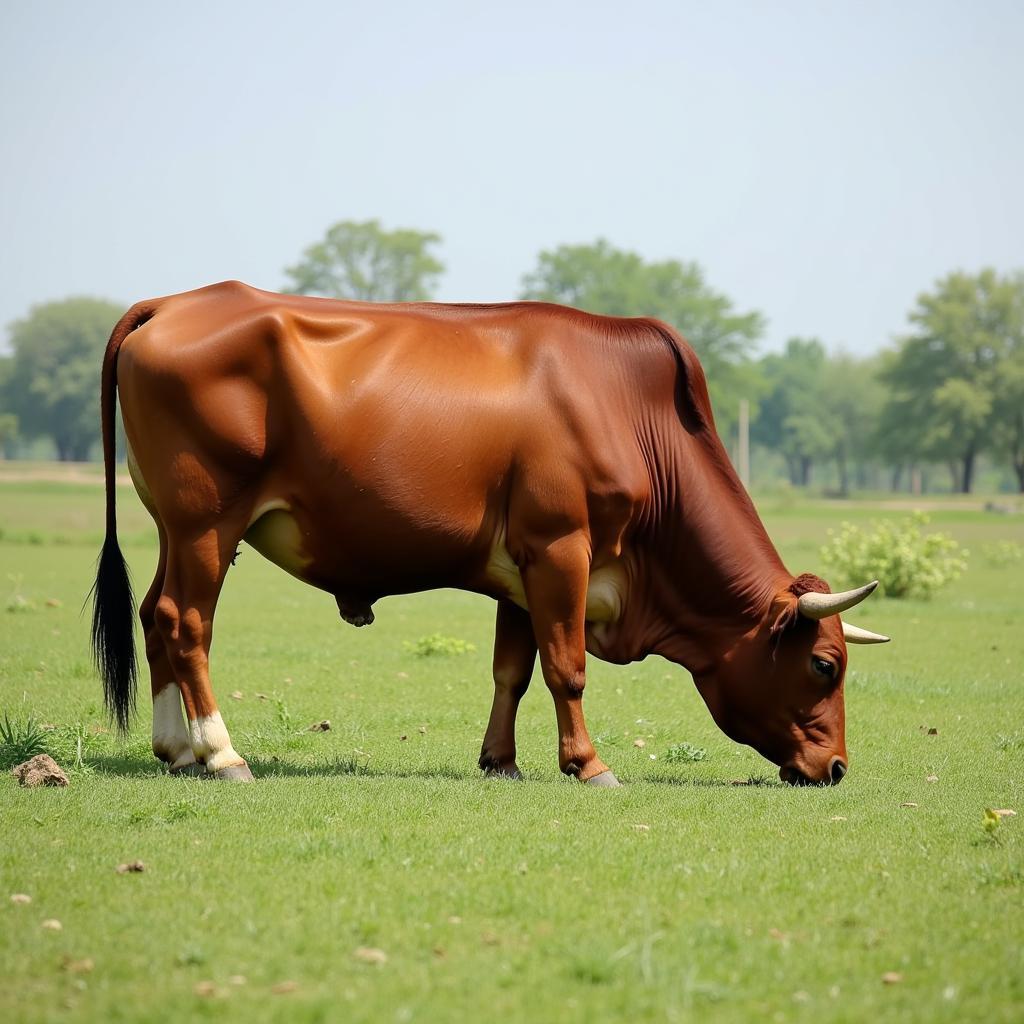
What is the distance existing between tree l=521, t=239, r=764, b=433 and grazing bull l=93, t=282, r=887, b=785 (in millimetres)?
103092

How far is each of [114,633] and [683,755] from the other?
4043 millimetres

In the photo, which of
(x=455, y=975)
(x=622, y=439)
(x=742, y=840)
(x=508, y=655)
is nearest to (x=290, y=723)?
(x=508, y=655)

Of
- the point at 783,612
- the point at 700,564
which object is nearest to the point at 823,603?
the point at 783,612

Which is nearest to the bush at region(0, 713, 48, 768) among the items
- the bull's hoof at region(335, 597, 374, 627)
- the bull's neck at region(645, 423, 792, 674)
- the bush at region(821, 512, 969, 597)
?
the bull's hoof at region(335, 597, 374, 627)

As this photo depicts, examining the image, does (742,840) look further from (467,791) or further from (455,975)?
(455,975)

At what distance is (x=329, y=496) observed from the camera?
8.53 meters

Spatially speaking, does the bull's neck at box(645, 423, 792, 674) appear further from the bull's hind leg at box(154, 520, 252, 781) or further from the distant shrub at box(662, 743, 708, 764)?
the bull's hind leg at box(154, 520, 252, 781)

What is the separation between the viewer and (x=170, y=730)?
8.90m

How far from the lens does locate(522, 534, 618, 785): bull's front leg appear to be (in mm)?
8719

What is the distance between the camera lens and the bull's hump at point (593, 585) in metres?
9.00

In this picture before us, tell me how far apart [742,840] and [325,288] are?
381 ft

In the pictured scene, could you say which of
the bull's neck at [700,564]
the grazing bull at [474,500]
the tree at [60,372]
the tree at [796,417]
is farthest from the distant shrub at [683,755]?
the tree at [60,372]

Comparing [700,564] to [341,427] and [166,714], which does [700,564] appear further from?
[166,714]

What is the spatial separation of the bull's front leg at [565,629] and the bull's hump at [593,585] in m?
0.21
